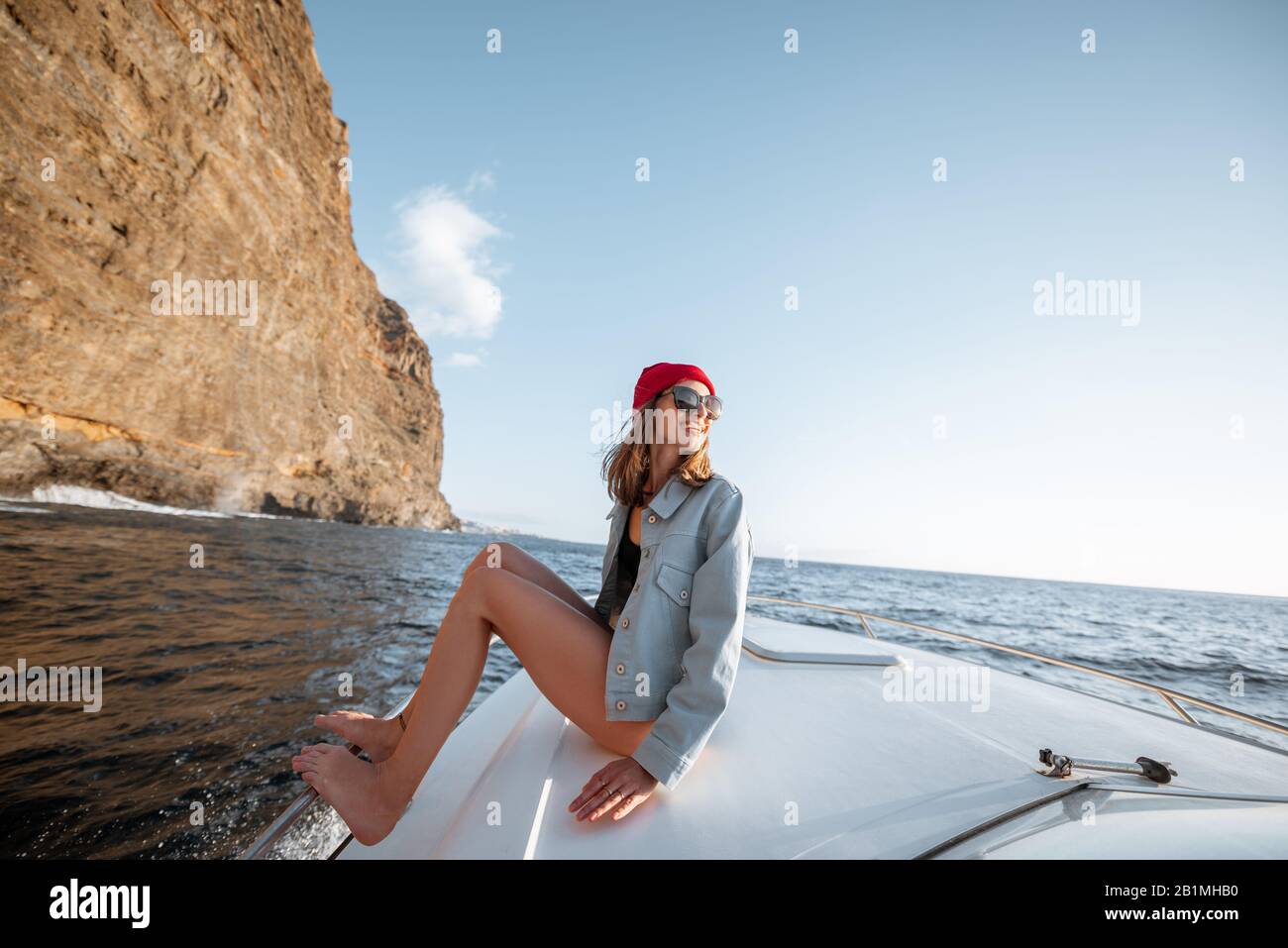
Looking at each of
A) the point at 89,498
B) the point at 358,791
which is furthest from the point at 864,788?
the point at 89,498

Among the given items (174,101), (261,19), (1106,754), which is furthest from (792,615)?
(261,19)

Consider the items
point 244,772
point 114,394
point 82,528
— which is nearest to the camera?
point 244,772

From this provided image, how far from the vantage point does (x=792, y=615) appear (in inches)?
306

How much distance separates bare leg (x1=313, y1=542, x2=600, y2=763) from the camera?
1426 millimetres

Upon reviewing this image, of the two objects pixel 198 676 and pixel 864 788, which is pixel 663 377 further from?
pixel 198 676

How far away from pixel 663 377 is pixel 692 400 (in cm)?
13

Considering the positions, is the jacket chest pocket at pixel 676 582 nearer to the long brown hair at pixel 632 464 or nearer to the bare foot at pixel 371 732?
the long brown hair at pixel 632 464

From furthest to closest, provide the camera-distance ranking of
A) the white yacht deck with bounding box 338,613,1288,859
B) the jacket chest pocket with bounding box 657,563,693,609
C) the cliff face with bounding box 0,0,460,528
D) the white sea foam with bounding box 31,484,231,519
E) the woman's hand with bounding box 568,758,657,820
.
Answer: the white sea foam with bounding box 31,484,231,519, the cliff face with bounding box 0,0,460,528, the jacket chest pocket with bounding box 657,563,693,609, the woman's hand with bounding box 568,758,657,820, the white yacht deck with bounding box 338,613,1288,859

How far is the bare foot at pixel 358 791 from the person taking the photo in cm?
115

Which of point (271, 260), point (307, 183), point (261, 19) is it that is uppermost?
point (261, 19)

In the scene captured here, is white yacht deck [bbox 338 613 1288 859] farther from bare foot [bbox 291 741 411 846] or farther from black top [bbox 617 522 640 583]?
black top [bbox 617 522 640 583]

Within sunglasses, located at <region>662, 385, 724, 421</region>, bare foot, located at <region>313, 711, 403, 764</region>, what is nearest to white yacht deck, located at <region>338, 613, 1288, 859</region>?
bare foot, located at <region>313, 711, 403, 764</region>
